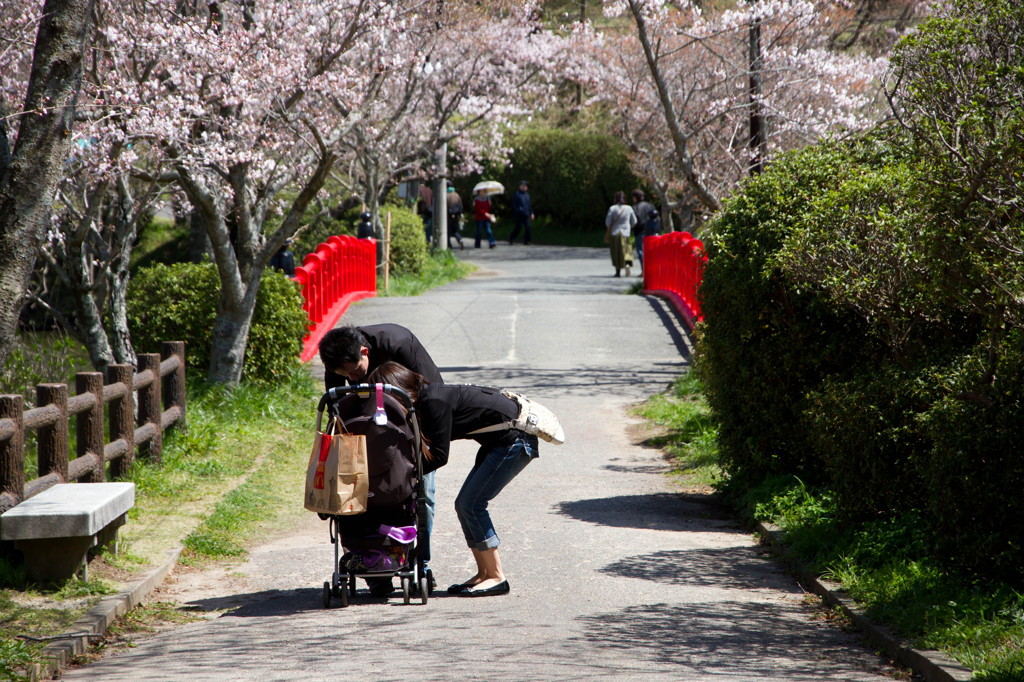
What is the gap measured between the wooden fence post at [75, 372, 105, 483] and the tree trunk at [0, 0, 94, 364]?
2.24 meters

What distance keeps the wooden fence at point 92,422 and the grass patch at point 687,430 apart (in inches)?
176

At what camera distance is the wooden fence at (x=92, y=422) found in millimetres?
5930

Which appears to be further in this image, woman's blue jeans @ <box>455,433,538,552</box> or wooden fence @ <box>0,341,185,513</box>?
wooden fence @ <box>0,341,185,513</box>

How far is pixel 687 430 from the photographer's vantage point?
34.0 ft

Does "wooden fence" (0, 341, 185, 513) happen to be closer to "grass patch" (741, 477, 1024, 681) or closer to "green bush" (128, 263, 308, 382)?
"green bush" (128, 263, 308, 382)

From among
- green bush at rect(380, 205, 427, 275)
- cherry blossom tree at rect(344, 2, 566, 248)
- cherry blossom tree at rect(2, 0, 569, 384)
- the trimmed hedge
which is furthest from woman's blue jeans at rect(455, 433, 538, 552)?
green bush at rect(380, 205, 427, 275)

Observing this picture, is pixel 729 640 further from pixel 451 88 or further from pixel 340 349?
pixel 451 88

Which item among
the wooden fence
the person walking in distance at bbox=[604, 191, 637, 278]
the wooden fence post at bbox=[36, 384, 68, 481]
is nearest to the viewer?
the wooden fence

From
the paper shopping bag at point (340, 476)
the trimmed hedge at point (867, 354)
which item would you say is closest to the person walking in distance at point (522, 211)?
the trimmed hedge at point (867, 354)

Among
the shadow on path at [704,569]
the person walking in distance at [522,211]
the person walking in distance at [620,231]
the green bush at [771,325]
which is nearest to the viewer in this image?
the shadow on path at [704,569]

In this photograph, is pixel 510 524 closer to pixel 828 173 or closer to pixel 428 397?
pixel 428 397

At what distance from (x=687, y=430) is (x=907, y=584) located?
503 cm

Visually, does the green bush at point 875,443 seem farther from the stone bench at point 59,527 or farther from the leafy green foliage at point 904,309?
the stone bench at point 59,527

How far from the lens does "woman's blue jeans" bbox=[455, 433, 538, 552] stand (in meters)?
5.46
